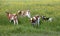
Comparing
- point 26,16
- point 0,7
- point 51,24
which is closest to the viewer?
point 51,24

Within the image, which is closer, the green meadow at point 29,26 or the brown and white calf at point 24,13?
the green meadow at point 29,26

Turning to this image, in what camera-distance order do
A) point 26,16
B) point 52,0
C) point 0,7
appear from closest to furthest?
point 26,16
point 0,7
point 52,0

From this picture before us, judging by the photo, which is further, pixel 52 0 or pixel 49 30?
pixel 52 0

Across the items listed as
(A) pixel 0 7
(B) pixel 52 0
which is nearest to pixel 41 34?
(A) pixel 0 7

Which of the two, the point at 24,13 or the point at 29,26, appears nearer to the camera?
the point at 29,26

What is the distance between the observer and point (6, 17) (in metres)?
20.5

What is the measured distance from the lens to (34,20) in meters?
19.1

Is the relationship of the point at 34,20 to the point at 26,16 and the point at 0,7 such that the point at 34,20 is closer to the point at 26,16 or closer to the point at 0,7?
the point at 26,16

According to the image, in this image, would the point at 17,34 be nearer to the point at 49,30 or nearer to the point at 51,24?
the point at 49,30

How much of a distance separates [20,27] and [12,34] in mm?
1672

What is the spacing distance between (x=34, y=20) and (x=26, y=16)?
8.75ft

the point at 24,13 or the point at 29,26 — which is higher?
the point at 24,13

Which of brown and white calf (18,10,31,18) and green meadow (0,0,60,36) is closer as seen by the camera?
green meadow (0,0,60,36)

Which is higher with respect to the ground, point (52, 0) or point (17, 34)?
point (52, 0)
